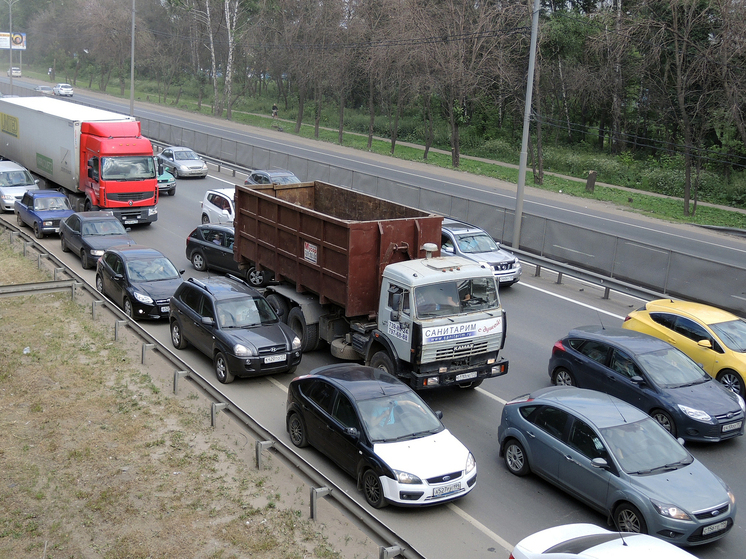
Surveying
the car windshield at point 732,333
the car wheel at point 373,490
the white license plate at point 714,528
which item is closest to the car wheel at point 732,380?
the car windshield at point 732,333

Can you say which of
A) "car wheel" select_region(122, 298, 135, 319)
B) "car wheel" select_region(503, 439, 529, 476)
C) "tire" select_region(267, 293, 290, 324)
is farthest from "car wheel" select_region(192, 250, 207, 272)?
"car wheel" select_region(503, 439, 529, 476)

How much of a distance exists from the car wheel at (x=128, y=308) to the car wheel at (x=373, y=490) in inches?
348

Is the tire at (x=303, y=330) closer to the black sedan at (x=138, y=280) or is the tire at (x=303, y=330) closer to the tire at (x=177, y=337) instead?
the tire at (x=177, y=337)

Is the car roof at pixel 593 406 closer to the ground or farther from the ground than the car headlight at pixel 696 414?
farther from the ground

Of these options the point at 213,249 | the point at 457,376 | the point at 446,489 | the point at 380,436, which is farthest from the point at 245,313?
the point at 213,249

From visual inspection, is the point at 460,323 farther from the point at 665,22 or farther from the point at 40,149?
the point at 665,22

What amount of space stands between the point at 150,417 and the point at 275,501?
3.35 metres

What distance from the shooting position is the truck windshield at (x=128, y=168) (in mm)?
25141

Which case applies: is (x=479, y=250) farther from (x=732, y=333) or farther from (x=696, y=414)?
(x=696, y=414)

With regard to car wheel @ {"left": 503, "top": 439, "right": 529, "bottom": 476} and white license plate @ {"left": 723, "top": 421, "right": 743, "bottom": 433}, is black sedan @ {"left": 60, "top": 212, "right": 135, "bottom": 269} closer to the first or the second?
car wheel @ {"left": 503, "top": 439, "right": 529, "bottom": 476}

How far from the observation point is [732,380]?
1339 cm

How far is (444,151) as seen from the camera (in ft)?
188

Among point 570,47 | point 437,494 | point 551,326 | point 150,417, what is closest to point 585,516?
point 437,494

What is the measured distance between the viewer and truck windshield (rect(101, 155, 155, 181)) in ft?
82.5
